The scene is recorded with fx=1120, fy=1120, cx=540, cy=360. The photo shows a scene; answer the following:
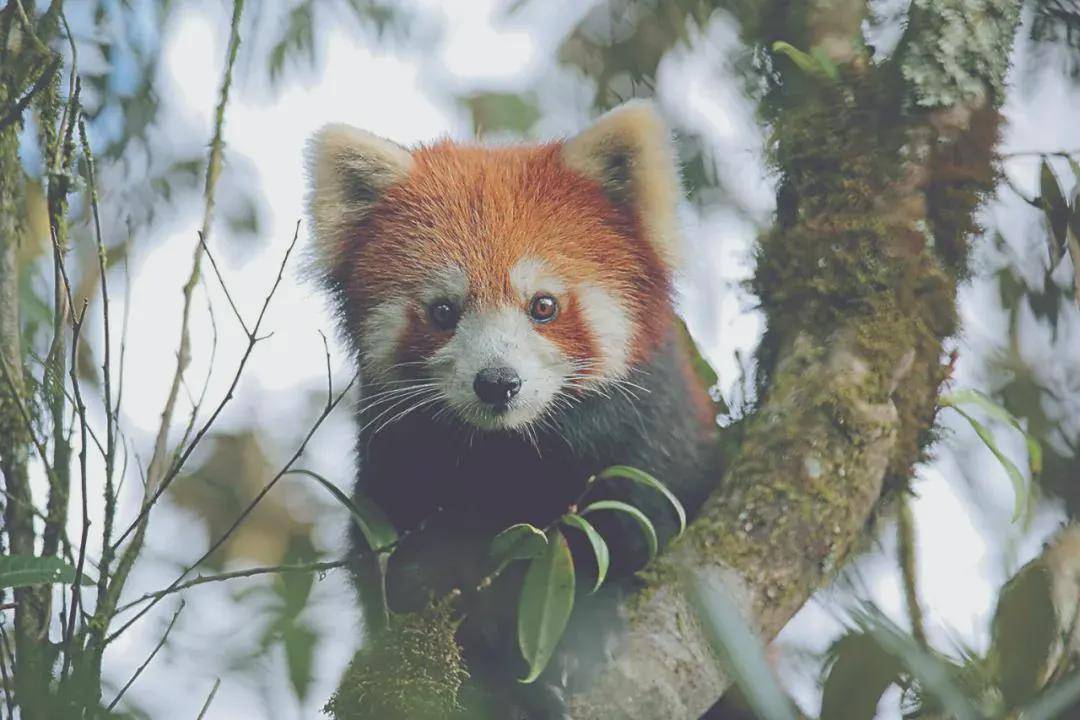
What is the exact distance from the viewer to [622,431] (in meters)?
3.16

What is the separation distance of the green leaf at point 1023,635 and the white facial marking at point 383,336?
181 cm

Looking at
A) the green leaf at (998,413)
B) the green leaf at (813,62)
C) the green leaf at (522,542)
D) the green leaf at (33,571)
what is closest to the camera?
the green leaf at (33,571)

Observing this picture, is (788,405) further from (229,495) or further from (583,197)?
(229,495)

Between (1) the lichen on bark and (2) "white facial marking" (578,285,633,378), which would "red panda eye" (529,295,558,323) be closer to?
(2) "white facial marking" (578,285,633,378)

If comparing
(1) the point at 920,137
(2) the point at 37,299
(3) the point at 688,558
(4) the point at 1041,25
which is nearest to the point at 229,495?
(2) the point at 37,299

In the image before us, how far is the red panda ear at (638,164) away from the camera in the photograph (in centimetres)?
326

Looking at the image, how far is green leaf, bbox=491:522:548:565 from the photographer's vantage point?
236 cm

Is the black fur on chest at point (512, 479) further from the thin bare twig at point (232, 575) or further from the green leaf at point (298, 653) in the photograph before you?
the green leaf at point (298, 653)

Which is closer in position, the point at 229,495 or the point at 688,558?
the point at 688,558

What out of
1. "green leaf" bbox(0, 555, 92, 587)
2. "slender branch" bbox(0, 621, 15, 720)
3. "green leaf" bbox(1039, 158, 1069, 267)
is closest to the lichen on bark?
"green leaf" bbox(1039, 158, 1069, 267)

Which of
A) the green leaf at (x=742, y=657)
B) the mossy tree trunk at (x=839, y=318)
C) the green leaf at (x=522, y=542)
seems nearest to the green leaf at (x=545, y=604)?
the green leaf at (x=522, y=542)

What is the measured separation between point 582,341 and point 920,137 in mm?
1049

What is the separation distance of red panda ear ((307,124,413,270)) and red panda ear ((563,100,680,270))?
54 cm

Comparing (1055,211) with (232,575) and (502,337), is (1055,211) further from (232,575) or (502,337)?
(232,575)
